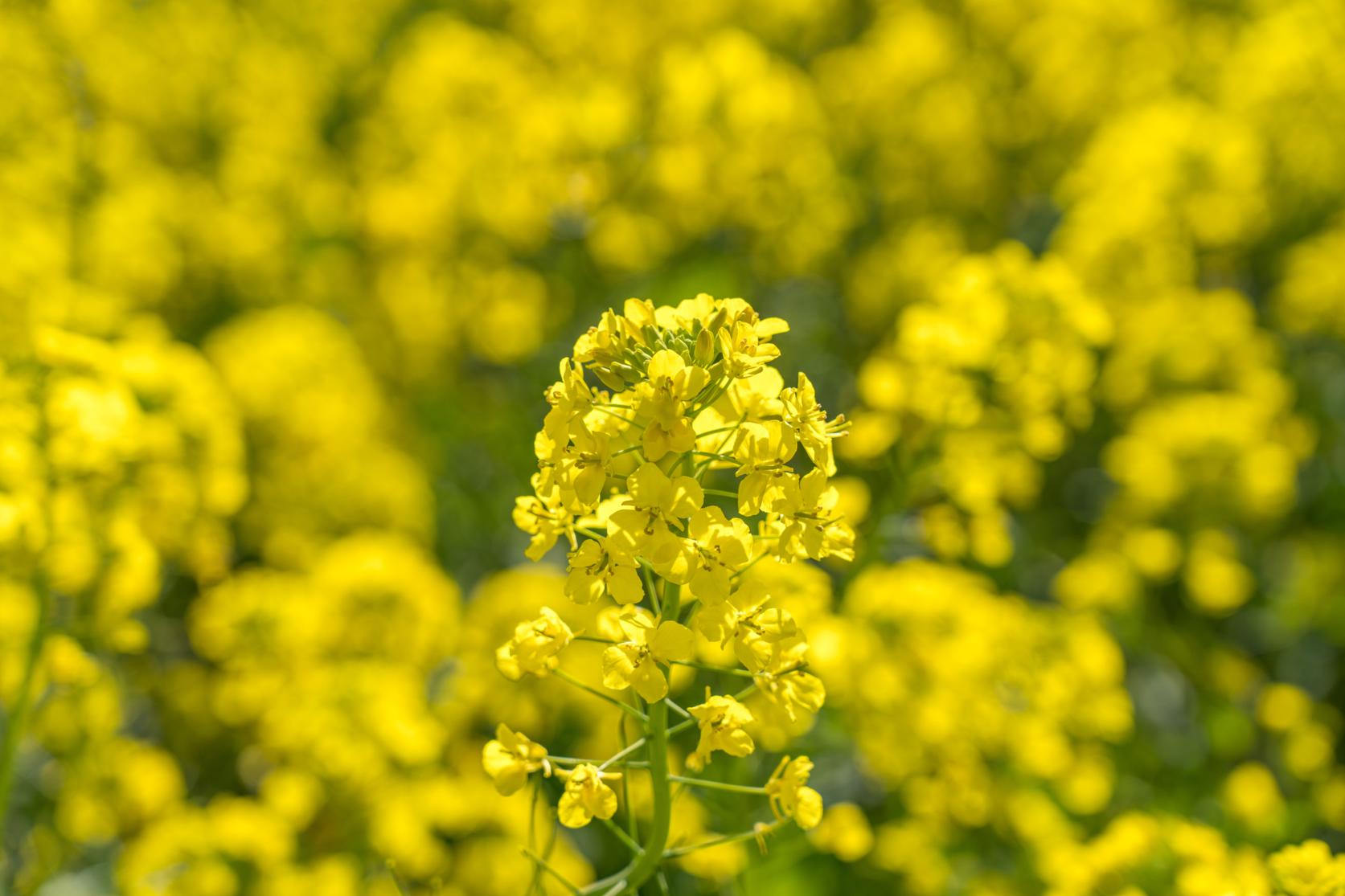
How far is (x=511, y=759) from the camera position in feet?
4.50

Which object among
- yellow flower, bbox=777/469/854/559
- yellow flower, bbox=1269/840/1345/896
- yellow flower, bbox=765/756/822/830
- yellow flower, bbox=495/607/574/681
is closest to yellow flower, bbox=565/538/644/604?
yellow flower, bbox=495/607/574/681

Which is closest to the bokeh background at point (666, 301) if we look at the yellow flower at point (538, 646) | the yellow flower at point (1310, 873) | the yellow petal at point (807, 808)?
the yellow flower at point (1310, 873)

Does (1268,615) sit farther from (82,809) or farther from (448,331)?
(82,809)

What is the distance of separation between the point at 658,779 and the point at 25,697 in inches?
52.0

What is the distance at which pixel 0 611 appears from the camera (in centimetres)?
260

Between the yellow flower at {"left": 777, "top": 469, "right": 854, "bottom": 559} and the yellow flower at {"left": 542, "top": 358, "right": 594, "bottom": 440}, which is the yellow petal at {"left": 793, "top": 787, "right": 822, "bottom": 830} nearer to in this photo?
the yellow flower at {"left": 777, "top": 469, "right": 854, "bottom": 559}

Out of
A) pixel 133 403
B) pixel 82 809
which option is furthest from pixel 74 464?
pixel 82 809

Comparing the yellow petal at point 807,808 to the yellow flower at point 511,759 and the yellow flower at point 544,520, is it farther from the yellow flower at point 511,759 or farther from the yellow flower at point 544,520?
the yellow flower at point 544,520

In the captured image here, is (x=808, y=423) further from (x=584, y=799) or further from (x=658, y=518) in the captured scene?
(x=584, y=799)

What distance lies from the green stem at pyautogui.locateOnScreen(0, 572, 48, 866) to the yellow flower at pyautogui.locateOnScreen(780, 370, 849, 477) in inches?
59.1

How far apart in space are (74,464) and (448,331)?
2330 mm

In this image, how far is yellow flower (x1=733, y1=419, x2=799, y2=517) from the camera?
1.30m

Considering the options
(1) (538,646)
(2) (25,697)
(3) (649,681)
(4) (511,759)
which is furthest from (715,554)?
(2) (25,697)

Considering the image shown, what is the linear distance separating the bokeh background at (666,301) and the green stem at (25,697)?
18mm
